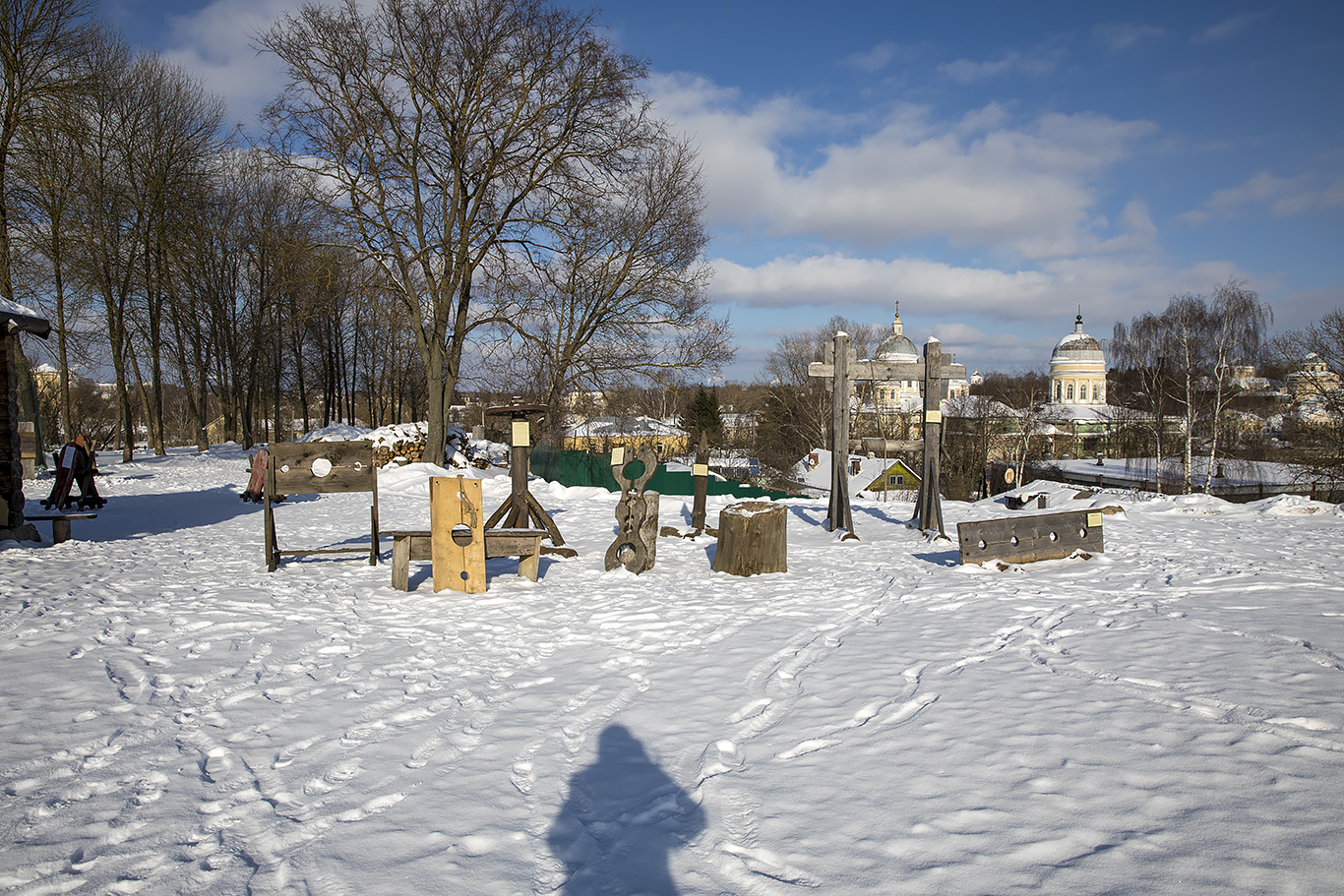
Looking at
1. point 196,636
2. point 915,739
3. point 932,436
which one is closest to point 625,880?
point 915,739

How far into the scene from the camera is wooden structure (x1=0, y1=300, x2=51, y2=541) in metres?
8.75

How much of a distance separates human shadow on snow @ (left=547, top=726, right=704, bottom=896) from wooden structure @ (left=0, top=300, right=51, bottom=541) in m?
9.02

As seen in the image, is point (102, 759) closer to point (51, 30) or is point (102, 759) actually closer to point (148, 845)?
point (148, 845)

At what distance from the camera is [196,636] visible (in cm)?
541

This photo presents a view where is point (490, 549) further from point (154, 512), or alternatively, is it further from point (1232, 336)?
point (1232, 336)

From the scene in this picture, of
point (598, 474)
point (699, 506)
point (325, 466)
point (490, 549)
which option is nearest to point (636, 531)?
point (490, 549)

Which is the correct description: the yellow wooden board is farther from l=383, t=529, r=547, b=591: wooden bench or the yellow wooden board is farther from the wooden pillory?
the wooden pillory

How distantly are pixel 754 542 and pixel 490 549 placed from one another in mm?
2845

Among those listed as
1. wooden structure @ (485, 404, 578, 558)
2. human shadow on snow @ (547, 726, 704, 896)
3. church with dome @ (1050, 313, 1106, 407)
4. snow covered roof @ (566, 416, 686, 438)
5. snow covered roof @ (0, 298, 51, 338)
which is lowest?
human shadow on snow @ (547, 726, 704, 896)

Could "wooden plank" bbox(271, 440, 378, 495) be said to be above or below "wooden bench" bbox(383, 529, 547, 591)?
above

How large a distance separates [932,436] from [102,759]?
10.4 m

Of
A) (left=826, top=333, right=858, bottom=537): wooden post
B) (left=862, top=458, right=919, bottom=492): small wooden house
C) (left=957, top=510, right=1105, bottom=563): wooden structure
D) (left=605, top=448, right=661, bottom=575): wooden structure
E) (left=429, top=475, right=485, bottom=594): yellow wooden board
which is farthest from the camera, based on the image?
(left=862, top=458, right=919, bottom=492): small wooden house

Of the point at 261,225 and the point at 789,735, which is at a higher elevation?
the point at 261,225

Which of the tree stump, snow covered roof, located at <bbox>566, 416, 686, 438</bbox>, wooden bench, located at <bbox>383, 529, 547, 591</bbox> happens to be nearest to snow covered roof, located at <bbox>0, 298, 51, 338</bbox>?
→ wooden bench, located at <bbox>383, 529, 547, 591</bbox>
